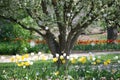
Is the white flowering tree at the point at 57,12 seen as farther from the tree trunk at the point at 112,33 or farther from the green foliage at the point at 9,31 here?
the green foliage at the point at 9,31

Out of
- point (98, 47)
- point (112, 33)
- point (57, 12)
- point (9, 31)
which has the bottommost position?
point (98, 47)

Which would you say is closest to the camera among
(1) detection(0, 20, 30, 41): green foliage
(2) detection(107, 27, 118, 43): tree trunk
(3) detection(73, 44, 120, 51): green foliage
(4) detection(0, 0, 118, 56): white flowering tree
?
(4) detection(0, 0, 118, 56): white flowering tree

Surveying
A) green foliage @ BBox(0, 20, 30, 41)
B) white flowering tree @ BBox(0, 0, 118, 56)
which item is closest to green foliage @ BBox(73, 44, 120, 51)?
green foliage @ BBox(0, 20, 30, 41)

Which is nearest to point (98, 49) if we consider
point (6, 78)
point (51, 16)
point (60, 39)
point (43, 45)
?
point (43, 45)

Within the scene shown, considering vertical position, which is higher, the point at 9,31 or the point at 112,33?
the point at 9,31

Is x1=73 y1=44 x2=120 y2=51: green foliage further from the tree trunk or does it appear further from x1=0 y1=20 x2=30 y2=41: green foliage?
x1=0 y1=20 x2=30 y2=41: green foliage

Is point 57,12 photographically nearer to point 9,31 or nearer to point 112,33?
point 112,33

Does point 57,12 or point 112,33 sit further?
point 112,33

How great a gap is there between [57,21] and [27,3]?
2.78 feet

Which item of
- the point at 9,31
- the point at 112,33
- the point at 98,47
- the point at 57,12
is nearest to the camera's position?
the point at 57,12

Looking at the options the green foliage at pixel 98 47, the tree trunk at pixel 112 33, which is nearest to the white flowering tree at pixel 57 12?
the green foliage at pixel 98 47

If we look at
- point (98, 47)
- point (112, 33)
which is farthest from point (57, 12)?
point (112, 33)

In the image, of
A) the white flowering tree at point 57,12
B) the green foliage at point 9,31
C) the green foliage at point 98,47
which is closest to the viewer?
the white flowering tree at point 57,12

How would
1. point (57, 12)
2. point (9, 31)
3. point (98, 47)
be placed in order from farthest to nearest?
point (9, 31) → point (98, 47) → point (57, 12)
